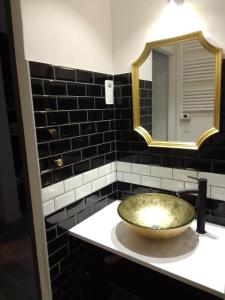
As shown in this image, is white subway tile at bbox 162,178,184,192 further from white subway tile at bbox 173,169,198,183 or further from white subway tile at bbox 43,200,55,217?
white subway tile at bbox 43,200,55,217

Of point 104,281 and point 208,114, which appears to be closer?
point 208,114

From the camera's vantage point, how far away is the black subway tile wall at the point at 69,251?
1049mm

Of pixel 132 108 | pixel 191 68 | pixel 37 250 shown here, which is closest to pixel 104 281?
pixel 37 250

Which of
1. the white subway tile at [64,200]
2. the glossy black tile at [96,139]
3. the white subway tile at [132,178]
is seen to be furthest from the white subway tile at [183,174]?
the white subway tile at [64,200]

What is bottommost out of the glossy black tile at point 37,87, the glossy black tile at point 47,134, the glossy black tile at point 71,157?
the glossy black tile at point 71,157

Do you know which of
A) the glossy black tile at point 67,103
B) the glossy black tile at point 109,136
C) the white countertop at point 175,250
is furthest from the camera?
the glossy black tile at point 109,136

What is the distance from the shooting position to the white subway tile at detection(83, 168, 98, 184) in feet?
3.93

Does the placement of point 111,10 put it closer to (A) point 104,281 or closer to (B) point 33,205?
(B) point 33,205

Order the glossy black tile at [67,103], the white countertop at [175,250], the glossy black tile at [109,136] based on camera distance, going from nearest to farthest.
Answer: the white countertop at [175,250] < the glossy black tile at [67,103] < the glossy black tile at [109,136]

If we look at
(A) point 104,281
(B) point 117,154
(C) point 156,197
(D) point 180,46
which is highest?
(D) point 180,46

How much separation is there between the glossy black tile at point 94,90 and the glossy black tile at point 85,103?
32 mm

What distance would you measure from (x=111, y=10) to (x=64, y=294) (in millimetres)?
1590

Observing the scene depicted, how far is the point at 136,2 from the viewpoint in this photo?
3.84 feet

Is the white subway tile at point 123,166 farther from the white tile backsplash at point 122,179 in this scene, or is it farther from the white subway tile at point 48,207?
the white subway tile at point 48,207
